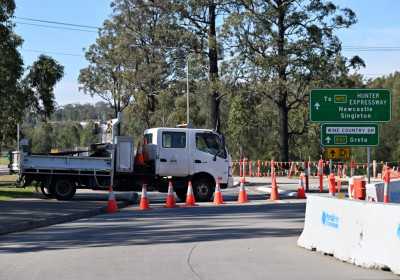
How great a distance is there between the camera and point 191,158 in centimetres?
2427

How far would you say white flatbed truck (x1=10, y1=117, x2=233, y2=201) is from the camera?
2377cm

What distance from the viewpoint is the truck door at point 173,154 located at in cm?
2419

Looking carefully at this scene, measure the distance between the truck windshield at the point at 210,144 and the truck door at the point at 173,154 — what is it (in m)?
0.49

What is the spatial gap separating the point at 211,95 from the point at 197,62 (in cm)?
236

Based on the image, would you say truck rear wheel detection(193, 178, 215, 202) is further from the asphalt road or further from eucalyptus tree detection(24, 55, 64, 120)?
eucalyptus tree detection(24, 55, 64, 120)

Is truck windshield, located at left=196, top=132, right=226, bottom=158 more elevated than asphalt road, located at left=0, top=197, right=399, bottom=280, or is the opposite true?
truck windshield, located at left=196, top=132, right=226, bottom=158

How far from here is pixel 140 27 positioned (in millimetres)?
57594

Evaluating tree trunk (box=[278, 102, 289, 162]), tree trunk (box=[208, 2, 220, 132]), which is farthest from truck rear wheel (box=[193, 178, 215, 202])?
tree trunk (box=[278, 102, 289, 162])

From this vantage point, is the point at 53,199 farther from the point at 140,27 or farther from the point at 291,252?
the point at 140,27

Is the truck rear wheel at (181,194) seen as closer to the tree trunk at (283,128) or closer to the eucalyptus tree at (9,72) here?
the eucalyptus tree at (9,72)

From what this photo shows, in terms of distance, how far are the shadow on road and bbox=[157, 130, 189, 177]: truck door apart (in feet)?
10.5

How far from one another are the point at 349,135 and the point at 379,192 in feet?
15.5

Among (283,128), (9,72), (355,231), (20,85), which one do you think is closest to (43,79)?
→ (20,85)

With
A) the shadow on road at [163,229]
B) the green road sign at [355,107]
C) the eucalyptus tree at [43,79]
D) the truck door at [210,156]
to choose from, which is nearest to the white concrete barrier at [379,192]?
the shadow on road at [163,229]
